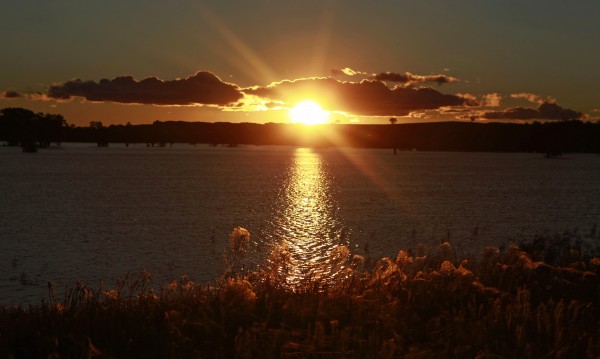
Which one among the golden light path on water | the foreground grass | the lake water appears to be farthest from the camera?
the lake water

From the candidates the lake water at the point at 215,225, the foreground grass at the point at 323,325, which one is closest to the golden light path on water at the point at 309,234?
the lake water at the point at 215,225

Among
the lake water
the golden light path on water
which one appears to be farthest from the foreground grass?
the lake water

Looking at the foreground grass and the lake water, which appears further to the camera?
the lake water

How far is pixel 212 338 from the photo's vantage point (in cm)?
948

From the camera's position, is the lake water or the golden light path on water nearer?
the golden light path on water

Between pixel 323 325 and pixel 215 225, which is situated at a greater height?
pixel 323 325

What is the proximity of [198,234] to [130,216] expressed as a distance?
13.8 meters

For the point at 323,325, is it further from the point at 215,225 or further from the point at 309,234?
the point at 215,225

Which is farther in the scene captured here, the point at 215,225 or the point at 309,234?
the point at 215,225

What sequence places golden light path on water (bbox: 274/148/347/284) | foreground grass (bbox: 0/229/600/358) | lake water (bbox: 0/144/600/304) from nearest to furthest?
foreground grass (bbox: 0/229/600/358) → golden light path on water (bbox: 274/148/347/284) → lake water (bbox: 0/144/600/304)

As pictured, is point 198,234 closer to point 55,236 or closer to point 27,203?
point 55,236

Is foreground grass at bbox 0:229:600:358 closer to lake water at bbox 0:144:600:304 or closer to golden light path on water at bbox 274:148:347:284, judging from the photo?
golden light path on water at bbox 274:148:347:284

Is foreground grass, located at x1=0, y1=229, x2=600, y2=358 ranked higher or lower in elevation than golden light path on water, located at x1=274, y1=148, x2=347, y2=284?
higher

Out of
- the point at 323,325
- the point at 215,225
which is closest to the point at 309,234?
the point at 215,225
